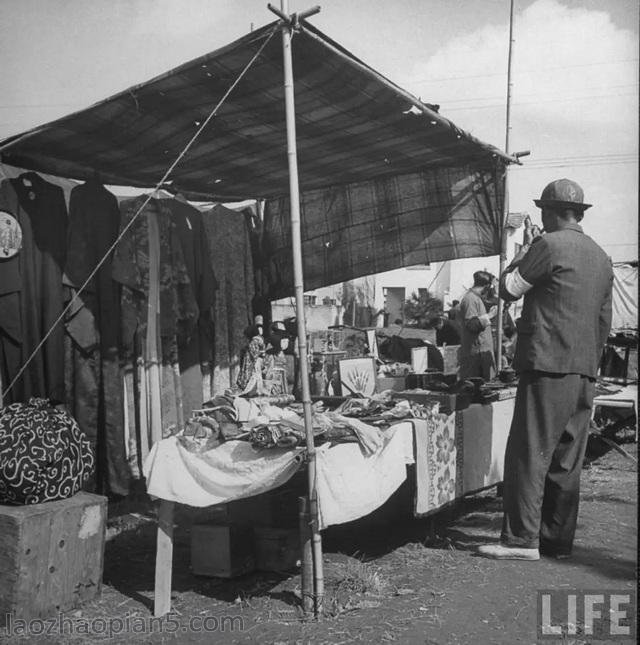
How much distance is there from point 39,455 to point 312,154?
2834mm

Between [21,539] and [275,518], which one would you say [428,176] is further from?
[21,539]

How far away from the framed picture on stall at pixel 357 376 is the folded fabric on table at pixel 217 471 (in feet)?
5.08

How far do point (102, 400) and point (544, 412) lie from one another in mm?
3230

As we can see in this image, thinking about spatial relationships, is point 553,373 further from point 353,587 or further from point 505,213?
point 505,213

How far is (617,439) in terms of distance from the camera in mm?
8289

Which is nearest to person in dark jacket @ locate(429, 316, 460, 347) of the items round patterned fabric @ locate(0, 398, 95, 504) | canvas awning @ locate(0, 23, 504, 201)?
canvas awning @ locate(0, 23, 504, 201)

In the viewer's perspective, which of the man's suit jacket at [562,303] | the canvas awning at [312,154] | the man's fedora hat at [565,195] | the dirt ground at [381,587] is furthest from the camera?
the man's fedora hat at [565,195]

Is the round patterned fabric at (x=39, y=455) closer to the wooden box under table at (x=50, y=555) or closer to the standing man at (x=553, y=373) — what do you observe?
the wooden box under table at (x=50, y=555)

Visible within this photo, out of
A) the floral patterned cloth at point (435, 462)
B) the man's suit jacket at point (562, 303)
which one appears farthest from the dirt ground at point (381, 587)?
the man's suit jacket at point (562, 303)

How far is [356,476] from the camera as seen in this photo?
3.51 metres

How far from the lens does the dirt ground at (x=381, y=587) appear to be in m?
3.24

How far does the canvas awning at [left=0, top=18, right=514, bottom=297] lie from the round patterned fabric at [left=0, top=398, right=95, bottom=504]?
5.55 feet

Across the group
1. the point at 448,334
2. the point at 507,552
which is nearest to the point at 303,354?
the point at 507,552

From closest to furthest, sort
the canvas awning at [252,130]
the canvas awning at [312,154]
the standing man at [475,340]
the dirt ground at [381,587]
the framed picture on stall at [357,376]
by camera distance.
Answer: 1. the dirt ground at [381,587]
2. the canvas awning at [252,130]
3. the canvas awning at [312,154]
4. the framed picture on stall at [357,376]
5. the standing man at [475,340]
